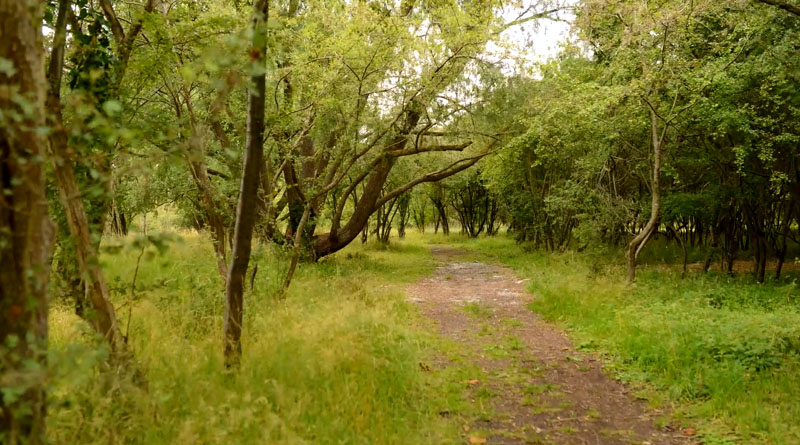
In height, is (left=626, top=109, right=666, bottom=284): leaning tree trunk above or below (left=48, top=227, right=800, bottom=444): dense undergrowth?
above

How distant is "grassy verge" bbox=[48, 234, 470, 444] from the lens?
3412mm

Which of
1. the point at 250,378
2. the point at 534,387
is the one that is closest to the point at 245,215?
the point at 250,378

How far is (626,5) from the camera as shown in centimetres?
950

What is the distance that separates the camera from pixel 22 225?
81.6 inches

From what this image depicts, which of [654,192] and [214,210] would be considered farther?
[654,192]

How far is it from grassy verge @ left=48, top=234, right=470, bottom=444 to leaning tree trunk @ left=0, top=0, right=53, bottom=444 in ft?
0.49

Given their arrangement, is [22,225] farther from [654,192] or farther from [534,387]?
[654,192]

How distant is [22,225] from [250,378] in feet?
9.29

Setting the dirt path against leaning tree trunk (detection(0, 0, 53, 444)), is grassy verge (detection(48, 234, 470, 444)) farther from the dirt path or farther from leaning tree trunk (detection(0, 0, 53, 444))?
the dirt path

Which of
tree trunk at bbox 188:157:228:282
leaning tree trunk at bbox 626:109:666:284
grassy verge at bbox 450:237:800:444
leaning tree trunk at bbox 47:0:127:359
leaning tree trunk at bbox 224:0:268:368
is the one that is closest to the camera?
leaning tree trunk at bbox 47:0:127:359

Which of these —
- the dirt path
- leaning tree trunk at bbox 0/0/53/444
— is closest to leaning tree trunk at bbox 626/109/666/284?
the dirt path

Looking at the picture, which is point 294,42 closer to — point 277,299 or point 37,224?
point 277,299

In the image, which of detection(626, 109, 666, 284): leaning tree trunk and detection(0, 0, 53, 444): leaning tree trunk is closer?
detection(0, 0, 53, 444): leaning tree trunk

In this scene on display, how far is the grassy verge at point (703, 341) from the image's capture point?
15.6 feet
